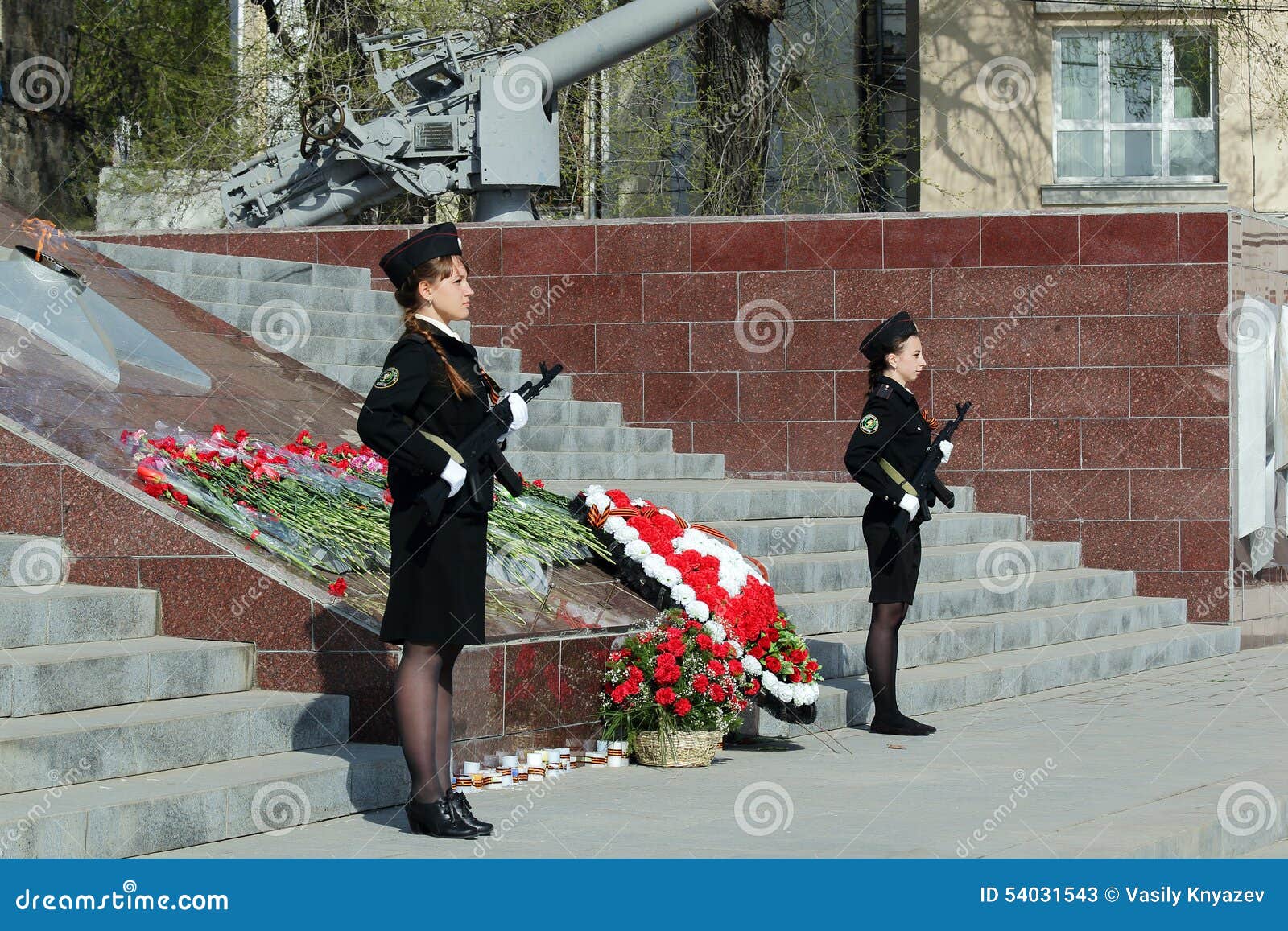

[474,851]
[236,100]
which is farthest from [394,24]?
[474,851]

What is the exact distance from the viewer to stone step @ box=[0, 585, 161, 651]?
22.8 ft

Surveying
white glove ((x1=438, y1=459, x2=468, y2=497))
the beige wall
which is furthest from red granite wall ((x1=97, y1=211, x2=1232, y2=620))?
the beige wall

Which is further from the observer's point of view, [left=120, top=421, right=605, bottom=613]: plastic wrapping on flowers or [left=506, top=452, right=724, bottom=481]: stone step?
[left=506, top=452, right=724, bottom=481]: stone step

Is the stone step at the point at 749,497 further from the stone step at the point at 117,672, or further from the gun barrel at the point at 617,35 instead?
the gun barrel at the point at 617,35

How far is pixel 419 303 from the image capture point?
20.2ft

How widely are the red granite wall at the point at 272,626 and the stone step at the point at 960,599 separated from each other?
7.69 ft

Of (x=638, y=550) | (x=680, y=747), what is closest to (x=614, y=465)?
(x=638, y=550)

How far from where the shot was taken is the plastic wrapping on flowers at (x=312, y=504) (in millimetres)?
7832

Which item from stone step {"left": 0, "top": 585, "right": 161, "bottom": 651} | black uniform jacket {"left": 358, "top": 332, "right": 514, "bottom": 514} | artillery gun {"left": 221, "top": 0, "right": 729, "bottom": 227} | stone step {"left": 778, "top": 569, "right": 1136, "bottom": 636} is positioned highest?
artillery gun {"left": 221, "top": 0, "right": 729, "bottom": 227}

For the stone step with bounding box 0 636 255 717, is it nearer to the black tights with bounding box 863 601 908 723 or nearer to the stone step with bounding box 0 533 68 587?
the stone step with bounding box 0 533 68 587

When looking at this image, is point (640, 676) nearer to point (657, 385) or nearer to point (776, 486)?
point (776, 486)

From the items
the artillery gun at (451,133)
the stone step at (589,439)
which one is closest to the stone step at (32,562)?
the stone step at (589,439)

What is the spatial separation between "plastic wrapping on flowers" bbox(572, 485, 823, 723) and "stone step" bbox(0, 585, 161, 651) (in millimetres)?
2261

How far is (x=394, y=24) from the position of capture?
20.7 metres
